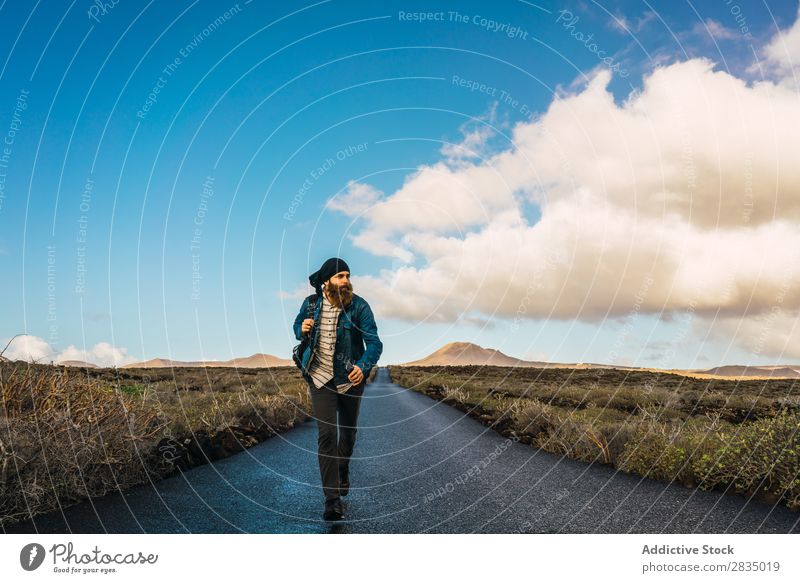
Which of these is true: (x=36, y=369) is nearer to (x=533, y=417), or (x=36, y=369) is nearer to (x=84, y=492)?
(x=84, y=492)

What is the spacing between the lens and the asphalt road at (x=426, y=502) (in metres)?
5.27

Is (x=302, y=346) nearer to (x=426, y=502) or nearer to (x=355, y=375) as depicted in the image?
(x=355, y=375)

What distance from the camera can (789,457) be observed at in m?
6.59

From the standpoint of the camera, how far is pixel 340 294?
17.5 ft

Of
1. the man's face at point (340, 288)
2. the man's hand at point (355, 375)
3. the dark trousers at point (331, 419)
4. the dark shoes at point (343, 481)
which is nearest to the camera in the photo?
the man's hand at point (355, 375)

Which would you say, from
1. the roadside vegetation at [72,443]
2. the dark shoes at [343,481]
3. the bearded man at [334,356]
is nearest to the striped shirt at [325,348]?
the bearded man at [334,356]

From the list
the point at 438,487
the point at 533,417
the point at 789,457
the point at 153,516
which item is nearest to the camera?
the point at 153,516

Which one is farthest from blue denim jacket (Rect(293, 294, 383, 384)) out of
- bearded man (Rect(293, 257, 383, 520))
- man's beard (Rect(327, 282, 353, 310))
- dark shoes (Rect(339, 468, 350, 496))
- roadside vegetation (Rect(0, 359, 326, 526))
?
roadside vegetation (Rect(0, 359, 326, 526))

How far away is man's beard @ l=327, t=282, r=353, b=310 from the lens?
5.32 m

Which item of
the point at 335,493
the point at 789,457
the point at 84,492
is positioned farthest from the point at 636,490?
the point at 84,492

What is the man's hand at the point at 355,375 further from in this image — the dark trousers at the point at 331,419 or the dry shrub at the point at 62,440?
the dry shrub at the point at 62,440

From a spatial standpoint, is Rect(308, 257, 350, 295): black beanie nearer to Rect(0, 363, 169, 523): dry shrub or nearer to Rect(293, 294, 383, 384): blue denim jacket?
Rect(293, 294, 383, 384): blue denim jacket

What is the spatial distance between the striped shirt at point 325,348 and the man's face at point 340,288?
138 millimetres
